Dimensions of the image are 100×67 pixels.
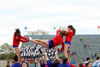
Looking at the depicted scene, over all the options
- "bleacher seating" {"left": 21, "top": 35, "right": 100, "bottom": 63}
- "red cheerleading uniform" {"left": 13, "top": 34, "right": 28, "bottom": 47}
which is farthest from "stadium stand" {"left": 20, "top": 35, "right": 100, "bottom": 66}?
"red cheerleading uniform" {"left": 13, "top": 34, "right": 28, "bottom": 47}

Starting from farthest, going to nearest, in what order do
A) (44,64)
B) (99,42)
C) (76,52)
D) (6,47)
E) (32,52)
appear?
(6,47), (99,42), (76,52), (32,52), (44,64)

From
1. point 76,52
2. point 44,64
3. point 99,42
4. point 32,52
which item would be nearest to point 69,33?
point 44,64

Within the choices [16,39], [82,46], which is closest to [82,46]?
[82,46]

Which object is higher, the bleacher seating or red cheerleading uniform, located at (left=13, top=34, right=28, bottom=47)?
red cheerleading uniform, located at (left=13, top=34, right=28, bottom=47)

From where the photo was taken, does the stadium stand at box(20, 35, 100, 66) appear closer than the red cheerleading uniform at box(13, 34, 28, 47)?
No

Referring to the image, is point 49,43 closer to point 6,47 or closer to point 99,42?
A: point 99,42

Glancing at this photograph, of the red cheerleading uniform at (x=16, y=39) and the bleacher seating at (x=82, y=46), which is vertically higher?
the red cheerleading uniform at (x=16, y=39)

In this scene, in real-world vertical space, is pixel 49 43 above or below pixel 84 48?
above

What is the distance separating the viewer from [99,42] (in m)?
42.9

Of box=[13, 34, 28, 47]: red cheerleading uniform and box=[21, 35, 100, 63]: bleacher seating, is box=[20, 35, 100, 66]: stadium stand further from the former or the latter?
box=[13, 34, 28, 47]: red cheerleading uniform

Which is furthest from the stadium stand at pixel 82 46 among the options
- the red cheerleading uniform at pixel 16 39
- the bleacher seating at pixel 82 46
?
the red cheerleading uniform at pixel 16 39

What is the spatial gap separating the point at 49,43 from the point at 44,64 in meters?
0.92

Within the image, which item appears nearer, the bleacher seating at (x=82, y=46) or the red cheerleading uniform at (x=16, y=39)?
the red cheerleading uniform at (x=16, y=39)

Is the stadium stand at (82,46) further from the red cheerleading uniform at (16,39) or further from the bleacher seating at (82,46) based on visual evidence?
the red cheerleading uniform at (16,39)
